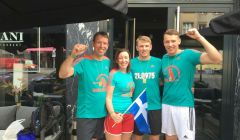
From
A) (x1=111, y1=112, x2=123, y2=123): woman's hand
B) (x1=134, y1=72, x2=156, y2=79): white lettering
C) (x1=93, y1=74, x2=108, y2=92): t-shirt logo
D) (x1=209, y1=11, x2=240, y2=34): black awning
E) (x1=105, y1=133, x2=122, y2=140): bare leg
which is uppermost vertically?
(x1=209, y1=11, x2=240, y2=34): black awning

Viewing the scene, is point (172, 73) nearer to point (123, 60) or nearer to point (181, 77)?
point (181, 77)

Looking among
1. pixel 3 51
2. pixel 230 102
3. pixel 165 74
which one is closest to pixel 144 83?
pixel 165 74

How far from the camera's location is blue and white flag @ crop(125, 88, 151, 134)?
373 centimetres

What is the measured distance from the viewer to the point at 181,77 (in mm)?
3625

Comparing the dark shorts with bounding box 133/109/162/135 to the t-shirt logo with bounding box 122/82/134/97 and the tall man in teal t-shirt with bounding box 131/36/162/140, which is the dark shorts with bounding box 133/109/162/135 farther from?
the t-shirt logo with bounding box 122/82/134/97

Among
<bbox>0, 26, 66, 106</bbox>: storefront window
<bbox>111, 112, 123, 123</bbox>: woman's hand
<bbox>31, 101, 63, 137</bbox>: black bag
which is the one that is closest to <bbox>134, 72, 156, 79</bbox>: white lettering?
<bbox>111, 112, 123, 123</bbox>: woman's hand

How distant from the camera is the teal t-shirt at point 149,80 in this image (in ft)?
12.7

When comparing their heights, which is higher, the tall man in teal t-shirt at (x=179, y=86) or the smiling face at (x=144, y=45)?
the smiling face at (x=144, y=45)

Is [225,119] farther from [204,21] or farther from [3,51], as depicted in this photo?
[3,51]

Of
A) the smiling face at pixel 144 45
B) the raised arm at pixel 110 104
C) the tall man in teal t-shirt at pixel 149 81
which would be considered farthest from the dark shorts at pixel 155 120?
the smiling face at pixel 144 45

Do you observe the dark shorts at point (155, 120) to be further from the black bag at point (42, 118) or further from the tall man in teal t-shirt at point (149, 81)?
the black bag at point (42, 118)

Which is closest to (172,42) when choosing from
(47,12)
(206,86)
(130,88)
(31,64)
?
(130,88)

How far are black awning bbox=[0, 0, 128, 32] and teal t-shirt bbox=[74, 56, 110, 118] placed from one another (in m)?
0.52

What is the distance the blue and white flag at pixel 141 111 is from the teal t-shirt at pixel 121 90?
0.24 feet
